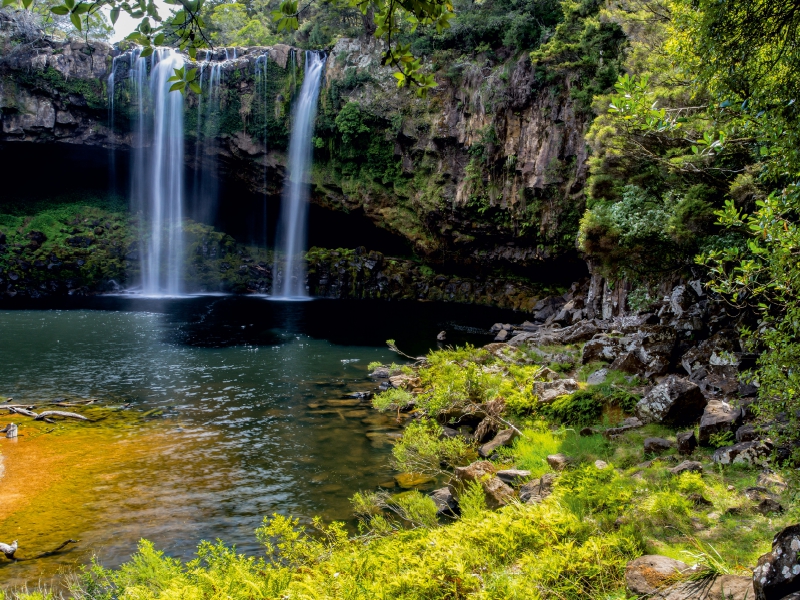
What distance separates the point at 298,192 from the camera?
40.2 meters

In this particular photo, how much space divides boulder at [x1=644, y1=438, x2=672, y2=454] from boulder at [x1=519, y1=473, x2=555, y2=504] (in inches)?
67.6

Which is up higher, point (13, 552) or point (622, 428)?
point (622, 428)

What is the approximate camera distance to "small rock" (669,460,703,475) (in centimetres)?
710

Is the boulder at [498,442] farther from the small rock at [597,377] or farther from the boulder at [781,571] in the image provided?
the boulder at [781,571]

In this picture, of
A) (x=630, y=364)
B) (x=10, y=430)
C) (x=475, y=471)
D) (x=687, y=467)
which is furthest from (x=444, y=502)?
(x=10, y=430)

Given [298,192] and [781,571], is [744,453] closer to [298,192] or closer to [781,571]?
[781,571]

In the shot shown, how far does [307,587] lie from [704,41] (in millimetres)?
6085

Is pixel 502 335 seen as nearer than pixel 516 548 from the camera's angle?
No

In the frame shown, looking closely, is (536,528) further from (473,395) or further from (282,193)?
(282,193)

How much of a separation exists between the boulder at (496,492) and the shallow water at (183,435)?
2218mm

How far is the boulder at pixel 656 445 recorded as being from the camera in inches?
324

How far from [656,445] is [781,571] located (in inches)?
197

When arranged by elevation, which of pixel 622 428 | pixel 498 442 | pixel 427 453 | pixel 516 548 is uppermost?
pixel 516 548

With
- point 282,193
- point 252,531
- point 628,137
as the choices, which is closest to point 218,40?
point 282,193
